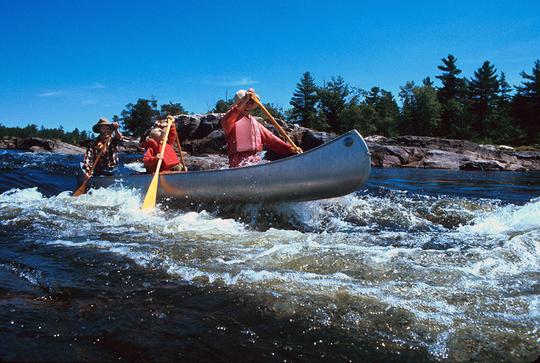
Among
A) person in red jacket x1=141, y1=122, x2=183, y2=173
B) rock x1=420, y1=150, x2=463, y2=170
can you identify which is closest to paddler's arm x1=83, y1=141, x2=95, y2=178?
person in red jacket x1=141, y1=122, x2=183, y2=173

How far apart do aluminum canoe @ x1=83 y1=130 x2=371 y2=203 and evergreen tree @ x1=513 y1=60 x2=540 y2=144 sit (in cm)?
4890

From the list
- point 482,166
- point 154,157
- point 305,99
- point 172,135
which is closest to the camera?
point 154,157

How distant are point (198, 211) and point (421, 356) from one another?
4681 mm

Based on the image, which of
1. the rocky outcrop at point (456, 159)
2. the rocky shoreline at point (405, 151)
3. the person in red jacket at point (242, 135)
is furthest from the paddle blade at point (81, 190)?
the rocky outcrop at point (456, 159)

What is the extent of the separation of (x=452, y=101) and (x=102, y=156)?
Answer: 5315 centimetres

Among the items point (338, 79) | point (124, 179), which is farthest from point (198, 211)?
point (338, 79)

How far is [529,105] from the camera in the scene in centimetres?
4984

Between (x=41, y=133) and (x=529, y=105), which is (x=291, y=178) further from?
(x=41, y=133)

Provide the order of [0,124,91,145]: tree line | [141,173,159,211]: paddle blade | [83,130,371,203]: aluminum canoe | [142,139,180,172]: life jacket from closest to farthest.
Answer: [83,130,371,203]: aluminum canoe → [141,173,159,211]: paddle blade → [142,139,180,172]: life jacket → [0,124,91,145]: tree line

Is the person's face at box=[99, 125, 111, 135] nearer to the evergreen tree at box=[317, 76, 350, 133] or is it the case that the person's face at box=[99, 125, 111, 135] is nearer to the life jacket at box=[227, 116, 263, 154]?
the life jacket at box=[227, 116, 263, 154]

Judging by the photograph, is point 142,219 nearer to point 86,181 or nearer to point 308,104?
point 86,181

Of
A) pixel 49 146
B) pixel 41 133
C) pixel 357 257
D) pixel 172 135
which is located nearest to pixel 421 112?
pixel 49 146

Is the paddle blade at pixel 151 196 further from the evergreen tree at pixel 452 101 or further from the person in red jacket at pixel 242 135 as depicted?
the evergreen tree at pixel 452 101

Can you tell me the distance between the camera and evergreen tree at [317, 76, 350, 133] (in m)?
61.1
